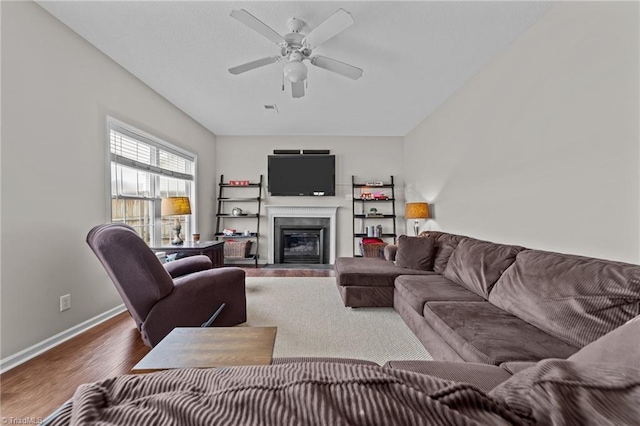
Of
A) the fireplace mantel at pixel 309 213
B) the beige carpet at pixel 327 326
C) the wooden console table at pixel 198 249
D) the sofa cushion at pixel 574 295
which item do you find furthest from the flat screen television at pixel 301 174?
the sofa cushion at pixel 574 295

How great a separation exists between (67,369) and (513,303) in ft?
Answer: 10.3

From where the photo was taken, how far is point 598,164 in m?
1.83

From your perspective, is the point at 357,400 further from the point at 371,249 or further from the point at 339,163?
the point at 339,163

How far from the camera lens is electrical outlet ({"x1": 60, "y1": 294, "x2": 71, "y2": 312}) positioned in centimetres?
232

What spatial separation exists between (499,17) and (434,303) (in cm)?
242

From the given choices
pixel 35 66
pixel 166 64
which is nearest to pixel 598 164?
pixel 166 64

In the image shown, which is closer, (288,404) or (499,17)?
(288,404)

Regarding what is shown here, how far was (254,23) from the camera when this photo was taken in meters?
2.04

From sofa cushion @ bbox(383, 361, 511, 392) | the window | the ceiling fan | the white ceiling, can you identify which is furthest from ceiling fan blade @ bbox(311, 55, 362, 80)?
sofa cushion @ bbox(383, 361, 511, 392)

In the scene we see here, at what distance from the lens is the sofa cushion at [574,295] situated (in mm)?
1346

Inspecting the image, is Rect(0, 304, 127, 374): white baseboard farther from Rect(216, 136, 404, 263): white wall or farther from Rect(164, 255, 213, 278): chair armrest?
Rect(216, 136, 404, 263): white wall

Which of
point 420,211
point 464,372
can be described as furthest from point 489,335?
point 420,211

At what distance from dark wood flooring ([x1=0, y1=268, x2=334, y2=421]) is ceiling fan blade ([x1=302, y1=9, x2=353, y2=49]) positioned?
286 centimetres

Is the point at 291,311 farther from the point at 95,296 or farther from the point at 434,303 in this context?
the point at 95,296
